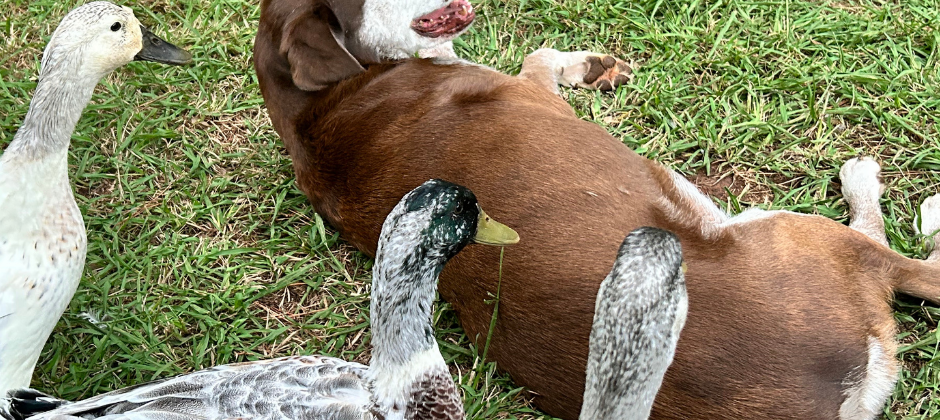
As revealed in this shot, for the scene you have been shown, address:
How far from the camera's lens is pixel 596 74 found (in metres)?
4.91

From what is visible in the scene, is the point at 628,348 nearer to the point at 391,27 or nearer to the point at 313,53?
the point at 313,53

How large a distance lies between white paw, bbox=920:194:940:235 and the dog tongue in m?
2.43

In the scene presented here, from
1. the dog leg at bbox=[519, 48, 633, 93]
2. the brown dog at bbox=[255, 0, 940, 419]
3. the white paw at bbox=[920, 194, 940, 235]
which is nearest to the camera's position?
the brown dog at bbox=[255, 0, 940, 419]

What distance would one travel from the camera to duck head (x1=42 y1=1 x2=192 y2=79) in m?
3.63

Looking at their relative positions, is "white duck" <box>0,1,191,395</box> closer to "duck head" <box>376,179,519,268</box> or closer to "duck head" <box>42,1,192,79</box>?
"duck head" <box>42,1,192,79</box>

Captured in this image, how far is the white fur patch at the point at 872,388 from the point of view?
3.19 metres

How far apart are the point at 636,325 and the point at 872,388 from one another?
4.50 feet

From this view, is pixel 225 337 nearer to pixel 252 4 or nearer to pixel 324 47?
pixel 324 47

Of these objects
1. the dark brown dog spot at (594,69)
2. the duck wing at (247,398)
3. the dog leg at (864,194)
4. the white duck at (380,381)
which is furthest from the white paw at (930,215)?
the duck wing at (247,398)

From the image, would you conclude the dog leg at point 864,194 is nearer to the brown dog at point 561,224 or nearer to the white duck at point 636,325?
the brown dog at point 561,224

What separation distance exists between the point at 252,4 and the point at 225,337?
237 cm

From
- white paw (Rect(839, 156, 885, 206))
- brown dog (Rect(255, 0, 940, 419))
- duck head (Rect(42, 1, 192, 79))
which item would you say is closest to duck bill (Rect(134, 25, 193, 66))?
duck head (Rect(42, 1, 192, 79))

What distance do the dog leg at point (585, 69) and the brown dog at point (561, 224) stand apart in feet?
1.82

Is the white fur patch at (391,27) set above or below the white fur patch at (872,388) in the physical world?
above
